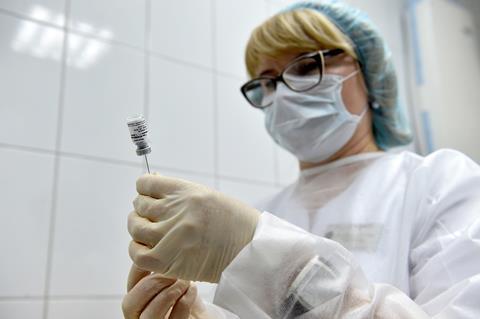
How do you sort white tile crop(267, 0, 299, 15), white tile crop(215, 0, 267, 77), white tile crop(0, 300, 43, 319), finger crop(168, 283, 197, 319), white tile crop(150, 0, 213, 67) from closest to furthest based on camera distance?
finger crop(168, 283, 197, 319) → white tile crop(0, 300, 43, 319) → white tile crop(150, 0, 213, 67) → white tile crop(215, 0, 267, 77) → white tile crop(267, 0, 299, 15)

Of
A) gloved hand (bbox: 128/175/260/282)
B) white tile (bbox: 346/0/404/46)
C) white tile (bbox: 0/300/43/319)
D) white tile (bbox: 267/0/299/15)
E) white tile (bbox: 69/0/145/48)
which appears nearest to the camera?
gloved hand (bbox: 128/175/260/282)

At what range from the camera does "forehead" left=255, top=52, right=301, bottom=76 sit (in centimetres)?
109

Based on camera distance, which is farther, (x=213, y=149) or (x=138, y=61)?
(x=213, y=149)

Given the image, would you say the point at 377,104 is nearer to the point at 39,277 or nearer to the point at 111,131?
the point at 111,131

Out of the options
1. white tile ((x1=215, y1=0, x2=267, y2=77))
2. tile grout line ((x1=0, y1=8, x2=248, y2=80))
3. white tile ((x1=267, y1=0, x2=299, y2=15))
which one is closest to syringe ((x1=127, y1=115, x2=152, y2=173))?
tile grout line ((x1=0, y1=8, x2=248, y2=80))

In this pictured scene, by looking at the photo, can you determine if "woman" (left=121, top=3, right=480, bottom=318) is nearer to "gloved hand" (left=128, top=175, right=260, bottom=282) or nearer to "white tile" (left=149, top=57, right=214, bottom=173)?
"gloved hand" (left=128, top=175, right=260, bottom=282)

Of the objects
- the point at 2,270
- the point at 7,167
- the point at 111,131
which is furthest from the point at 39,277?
the point at 111,131

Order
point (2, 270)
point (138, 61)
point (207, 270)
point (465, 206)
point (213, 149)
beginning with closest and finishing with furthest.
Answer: point (207, 270) < point (465, 206) < point (2, 270) < point (138, 61) < point (213, 149)

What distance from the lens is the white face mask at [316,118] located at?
1062 millimetres

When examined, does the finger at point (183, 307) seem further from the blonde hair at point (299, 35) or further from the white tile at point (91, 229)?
the blonde hair at point (299, 35)

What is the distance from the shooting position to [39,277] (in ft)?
3.43

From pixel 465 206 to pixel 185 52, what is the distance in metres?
0.92

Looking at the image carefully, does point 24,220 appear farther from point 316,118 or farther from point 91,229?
point 316,118

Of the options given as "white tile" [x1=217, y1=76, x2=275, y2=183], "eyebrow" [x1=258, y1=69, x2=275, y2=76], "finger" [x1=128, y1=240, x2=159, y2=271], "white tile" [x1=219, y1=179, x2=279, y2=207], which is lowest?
"finger" [x1=128, y1=240, x2=159, y2=271]
